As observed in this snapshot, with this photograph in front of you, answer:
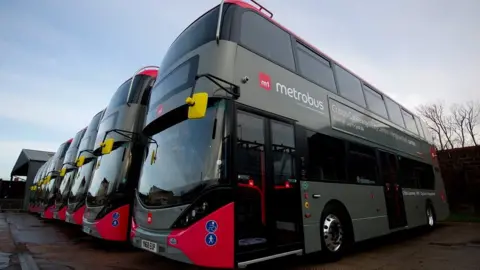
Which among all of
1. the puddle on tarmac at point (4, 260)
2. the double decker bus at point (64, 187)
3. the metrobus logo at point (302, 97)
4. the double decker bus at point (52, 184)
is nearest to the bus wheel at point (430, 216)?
the metrobus logo at point (302, 97)

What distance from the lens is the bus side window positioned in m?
5.09

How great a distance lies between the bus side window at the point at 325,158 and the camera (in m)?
5.09

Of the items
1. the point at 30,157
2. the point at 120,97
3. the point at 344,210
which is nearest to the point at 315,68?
the point at 344,210

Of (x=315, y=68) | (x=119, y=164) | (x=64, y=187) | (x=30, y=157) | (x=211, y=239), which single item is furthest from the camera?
(x=30, y=157)

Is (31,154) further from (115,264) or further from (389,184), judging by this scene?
(389,184)

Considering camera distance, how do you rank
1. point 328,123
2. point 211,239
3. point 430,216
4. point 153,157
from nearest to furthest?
point 211,239 → point 153,157 → point 328,123 → point 430,216

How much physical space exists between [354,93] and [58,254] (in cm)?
805

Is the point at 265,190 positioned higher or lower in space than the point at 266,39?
lower

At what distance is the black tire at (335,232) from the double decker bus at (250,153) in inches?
0.8

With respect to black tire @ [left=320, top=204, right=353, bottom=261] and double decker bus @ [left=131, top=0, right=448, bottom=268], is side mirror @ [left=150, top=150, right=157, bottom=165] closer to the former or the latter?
double decker bus @ [left=131, top=0, right=448, bottom=268]

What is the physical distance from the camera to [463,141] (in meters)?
31.4

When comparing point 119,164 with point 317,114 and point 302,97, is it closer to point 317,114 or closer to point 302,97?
point 302,97

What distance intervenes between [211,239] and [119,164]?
4.17 m

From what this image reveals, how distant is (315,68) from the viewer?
6.12 meters
